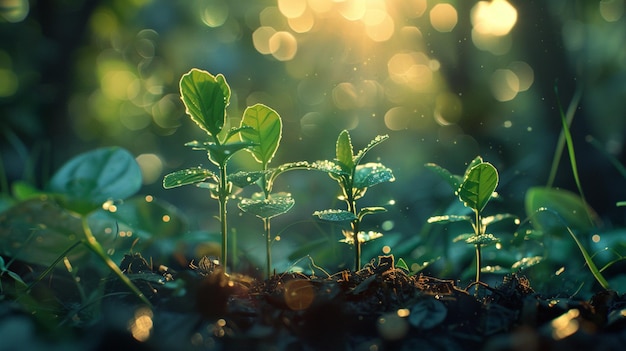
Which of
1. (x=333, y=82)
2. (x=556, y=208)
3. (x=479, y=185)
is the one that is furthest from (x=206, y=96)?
(x=333, y=82)

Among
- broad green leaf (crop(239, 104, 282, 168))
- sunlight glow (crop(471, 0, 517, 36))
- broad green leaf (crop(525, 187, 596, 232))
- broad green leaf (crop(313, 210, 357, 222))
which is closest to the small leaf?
broad green leaf (crop(313, 210, 357, 222))

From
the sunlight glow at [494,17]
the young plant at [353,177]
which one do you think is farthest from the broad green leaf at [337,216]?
the sunlight glow at [494,17]

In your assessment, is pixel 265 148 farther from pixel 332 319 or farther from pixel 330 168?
pixel 332 319

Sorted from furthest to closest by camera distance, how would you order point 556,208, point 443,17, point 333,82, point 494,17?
point 333,82
point 443,17
point 494,17
point 556,208

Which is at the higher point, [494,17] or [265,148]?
[494,17]

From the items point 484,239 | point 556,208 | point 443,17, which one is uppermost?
point 443,17

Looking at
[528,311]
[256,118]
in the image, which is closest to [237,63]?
[256,118]

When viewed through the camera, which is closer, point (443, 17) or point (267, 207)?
point (267, 207)
